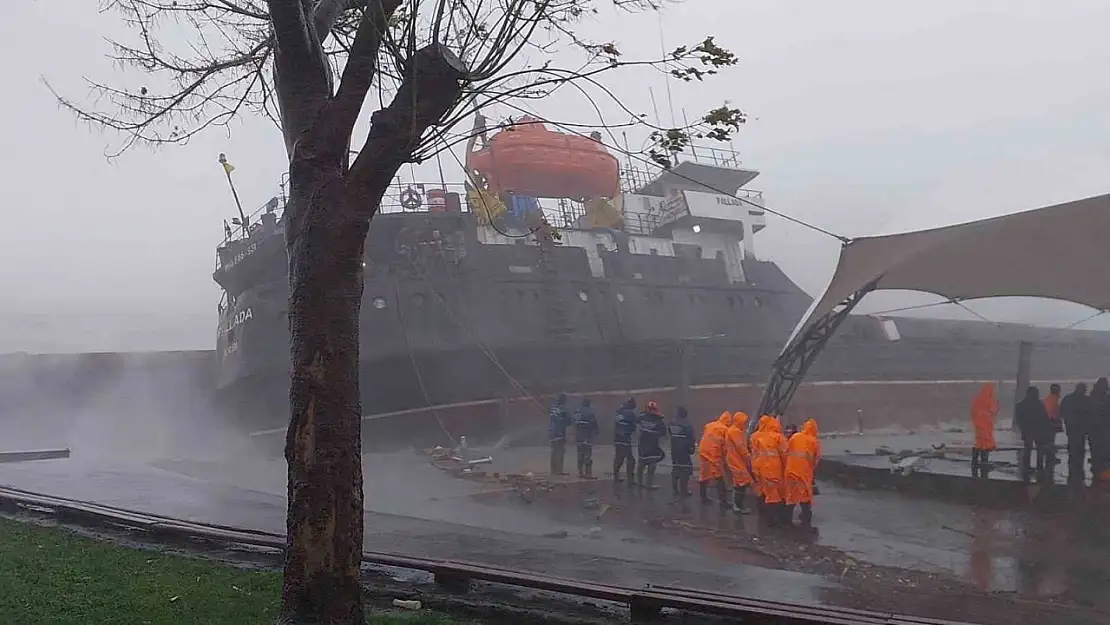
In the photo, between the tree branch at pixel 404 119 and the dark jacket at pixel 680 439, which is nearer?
the tree branch at pixel 404 119

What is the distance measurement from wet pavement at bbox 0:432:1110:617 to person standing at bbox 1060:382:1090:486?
2.45m

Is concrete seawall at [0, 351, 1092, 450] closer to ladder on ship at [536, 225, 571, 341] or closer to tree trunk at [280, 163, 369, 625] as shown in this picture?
ladder on ship at [536, 225, 571, 341]

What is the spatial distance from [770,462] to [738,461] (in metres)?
0.82

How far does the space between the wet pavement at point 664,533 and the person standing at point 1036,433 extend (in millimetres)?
2412

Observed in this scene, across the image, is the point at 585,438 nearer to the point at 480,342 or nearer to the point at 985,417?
the point at 480,342

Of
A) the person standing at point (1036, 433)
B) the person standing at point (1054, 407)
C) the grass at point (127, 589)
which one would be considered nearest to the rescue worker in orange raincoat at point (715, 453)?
the person standing at point (1036, 433)

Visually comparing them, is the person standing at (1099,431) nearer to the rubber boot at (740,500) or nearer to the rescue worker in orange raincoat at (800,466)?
the rescue worker in orange raincoat at (800,466)

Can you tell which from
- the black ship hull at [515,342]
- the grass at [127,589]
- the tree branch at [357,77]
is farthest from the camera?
the black ship hull at [515,342]

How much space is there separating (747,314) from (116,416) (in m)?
16.7

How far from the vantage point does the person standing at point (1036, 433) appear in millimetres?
12016

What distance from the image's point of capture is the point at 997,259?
11703 mm

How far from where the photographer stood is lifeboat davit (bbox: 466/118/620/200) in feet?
67.1

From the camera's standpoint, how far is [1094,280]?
11.3 m

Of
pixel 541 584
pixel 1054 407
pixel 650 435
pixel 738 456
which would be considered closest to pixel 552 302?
pixel 650 435
